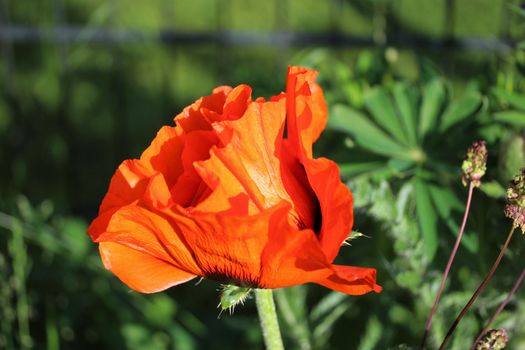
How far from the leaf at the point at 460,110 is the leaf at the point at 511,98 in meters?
0.05

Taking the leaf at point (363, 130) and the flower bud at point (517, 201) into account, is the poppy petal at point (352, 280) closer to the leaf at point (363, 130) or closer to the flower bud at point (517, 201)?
the flower bud at point (517, 201)

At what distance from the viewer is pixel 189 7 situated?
3377 mm

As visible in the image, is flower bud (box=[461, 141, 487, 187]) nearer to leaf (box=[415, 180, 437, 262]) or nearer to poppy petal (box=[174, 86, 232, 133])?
poppy petal (box=[174, 86, 232, 133])

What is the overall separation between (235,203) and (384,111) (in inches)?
25.6

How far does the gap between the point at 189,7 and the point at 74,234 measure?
1.86m

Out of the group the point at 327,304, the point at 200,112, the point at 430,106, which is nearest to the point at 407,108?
the point at 430,106

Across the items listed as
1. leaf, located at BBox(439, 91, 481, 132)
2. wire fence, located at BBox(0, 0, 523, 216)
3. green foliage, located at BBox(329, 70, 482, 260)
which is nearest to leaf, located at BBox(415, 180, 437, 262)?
green foliage, located at BBox(329, 70, 482, 260)

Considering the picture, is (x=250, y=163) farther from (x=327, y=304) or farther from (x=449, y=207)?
(x=327, y=304)

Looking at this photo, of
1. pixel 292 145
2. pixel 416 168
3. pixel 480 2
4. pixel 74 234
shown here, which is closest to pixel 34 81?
pixel 74 234

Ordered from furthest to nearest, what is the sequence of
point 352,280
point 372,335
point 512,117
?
1. point 372,335
2. point 512,117
3. point 352,280

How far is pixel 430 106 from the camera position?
119 cm

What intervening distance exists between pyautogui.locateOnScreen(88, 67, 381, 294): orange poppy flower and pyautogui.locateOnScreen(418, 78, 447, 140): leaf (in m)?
0.53

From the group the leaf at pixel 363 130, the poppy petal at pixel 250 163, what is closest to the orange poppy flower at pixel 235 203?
the poppy petal at pixel 250 163

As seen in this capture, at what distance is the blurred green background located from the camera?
1.07 m
